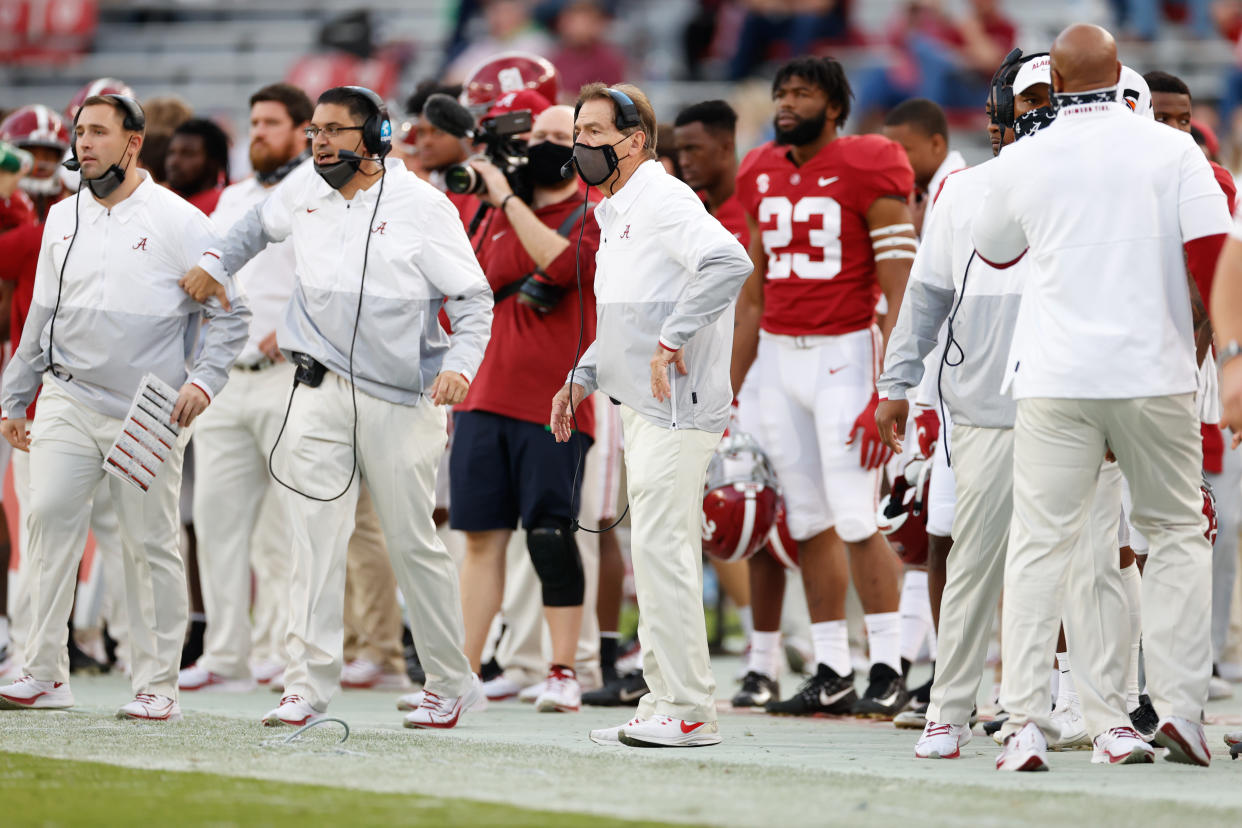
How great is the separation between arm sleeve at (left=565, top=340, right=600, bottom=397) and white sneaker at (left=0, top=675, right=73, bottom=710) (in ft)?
7.37

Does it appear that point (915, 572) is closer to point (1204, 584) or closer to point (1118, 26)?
point (1204, 584)

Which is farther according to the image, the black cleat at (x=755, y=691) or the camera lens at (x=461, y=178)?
the black cleat at (x=755, y=691)

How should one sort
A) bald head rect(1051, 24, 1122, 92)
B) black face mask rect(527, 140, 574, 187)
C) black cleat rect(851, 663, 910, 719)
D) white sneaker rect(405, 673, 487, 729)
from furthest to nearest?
1. black face mask rect(527, 140, 574, 187)
2. black cleat rect(851, 663, 910, 719)
3. white sneaker rect(405, 673, 487, 729)
4. bald head rect(1051, 24, 1122, 92)

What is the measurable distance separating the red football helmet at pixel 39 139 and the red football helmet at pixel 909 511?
14.3ft

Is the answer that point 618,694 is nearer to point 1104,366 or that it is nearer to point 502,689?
point 502,689

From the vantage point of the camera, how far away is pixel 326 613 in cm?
611

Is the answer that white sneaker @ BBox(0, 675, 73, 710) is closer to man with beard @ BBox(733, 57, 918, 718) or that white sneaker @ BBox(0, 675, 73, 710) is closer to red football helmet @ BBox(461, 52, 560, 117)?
man with beard @ BBox(733, 57, 918, 718)

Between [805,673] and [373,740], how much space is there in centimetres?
396

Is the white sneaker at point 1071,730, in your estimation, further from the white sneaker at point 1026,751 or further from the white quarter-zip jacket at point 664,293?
the white quarter-zip jacket at point 664,293

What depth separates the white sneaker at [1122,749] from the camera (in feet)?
16.9

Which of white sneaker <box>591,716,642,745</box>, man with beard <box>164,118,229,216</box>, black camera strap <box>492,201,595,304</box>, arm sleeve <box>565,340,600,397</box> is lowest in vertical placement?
white sneaker <box>591,716,642,745</box>

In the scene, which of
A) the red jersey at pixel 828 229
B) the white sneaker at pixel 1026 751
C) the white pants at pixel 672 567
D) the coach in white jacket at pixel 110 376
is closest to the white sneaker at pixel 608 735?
the white pants at pixel 672 567

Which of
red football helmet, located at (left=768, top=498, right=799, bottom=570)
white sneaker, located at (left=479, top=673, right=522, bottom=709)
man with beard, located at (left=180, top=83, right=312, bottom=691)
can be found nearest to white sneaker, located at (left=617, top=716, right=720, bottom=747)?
red football helmet, located at (left=768, top=498, right=799, bottom=570)

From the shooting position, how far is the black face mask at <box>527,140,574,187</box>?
23.9 feet
